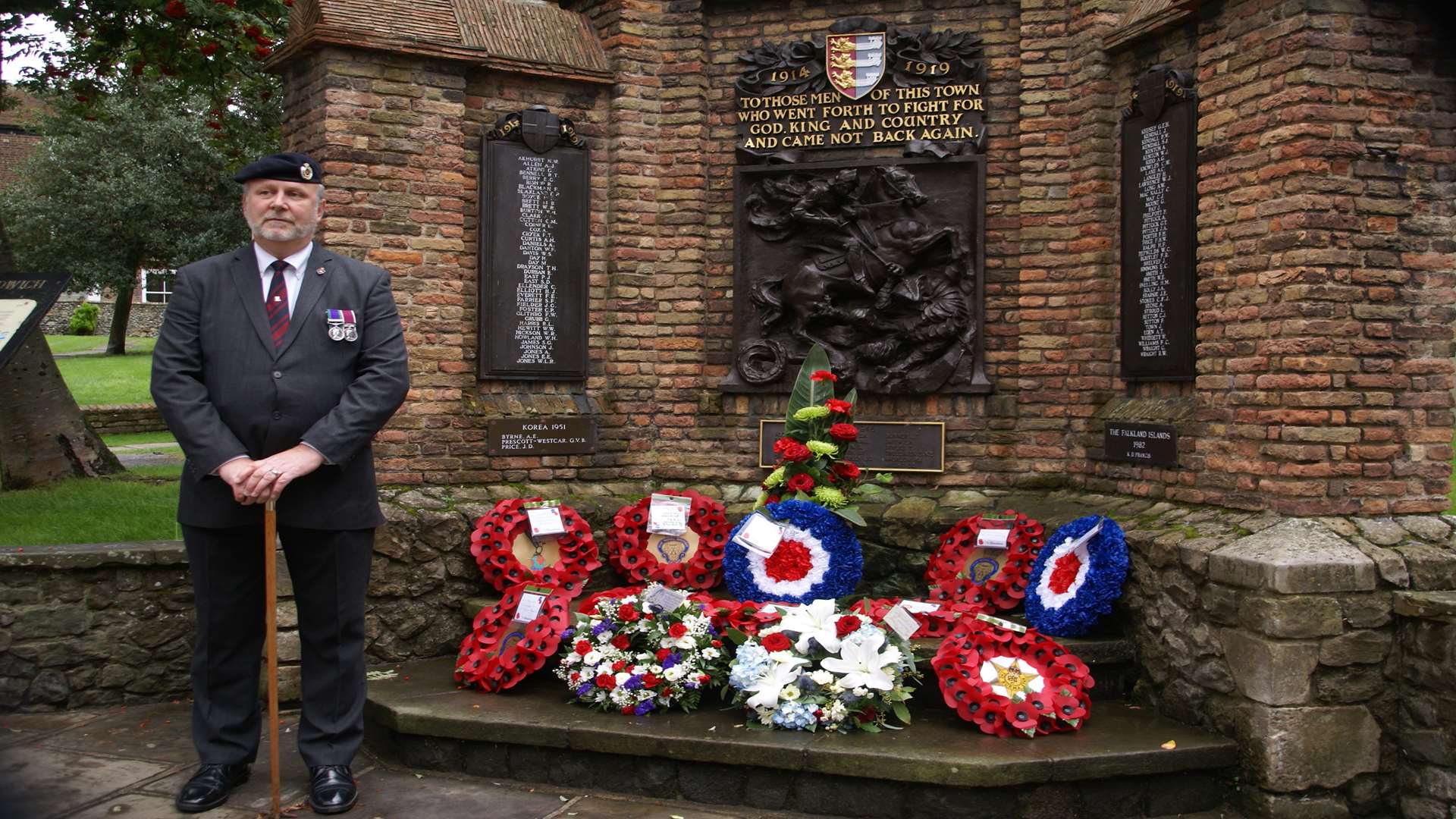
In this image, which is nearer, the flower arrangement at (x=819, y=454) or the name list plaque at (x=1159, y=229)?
the name list plaque at (x=1159, y=229)

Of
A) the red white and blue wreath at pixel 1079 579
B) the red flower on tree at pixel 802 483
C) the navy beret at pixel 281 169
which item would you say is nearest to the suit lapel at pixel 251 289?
the navy beret at pixel 281 169

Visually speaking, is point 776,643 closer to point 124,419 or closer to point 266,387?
point 266,387

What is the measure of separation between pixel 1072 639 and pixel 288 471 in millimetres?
3314

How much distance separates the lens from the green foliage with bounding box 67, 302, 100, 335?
36.3 m

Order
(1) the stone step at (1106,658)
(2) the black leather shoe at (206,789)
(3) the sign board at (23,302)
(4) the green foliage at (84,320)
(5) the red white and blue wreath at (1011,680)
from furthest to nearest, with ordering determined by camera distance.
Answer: (4) the green foliage at (84,320), (3) the sign board at (23,302), (1) the stone step at (1106,658), (5) the red white and blue wreath at (1011,680), (2) the black leather shoe at (206,789)

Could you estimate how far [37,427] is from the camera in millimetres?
8609

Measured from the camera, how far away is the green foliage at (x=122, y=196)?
21.1 m

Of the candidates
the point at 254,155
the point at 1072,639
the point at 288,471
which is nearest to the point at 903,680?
the point at 1072,639

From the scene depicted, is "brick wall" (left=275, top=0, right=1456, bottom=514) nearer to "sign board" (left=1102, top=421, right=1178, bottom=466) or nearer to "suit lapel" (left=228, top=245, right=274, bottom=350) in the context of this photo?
"sign board" (left=1102, top=421, right=1178, bottom=466)

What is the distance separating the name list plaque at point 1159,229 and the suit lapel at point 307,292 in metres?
3.70

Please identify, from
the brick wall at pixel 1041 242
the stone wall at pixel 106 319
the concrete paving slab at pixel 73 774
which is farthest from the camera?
the stone wall at pixel 106 319

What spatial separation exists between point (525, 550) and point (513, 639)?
933 millimetres

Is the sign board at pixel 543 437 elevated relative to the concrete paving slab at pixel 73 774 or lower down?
elevated

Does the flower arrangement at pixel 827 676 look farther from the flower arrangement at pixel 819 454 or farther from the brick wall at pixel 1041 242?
the brick wall at pixel 1041 242
